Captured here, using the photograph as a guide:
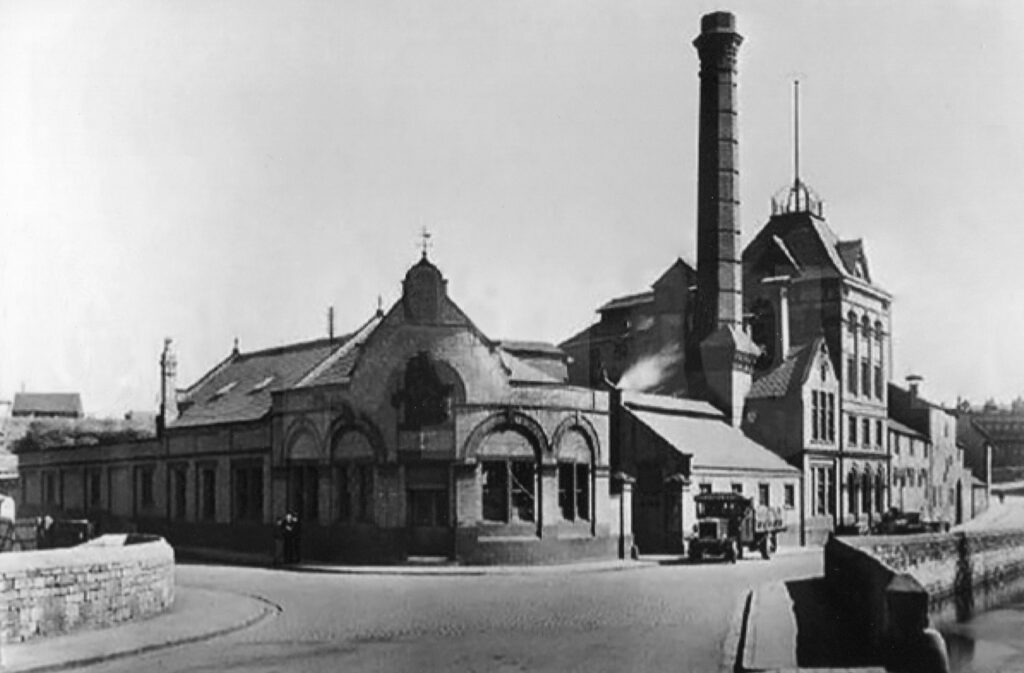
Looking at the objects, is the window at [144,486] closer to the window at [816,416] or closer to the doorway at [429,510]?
the doorway at [429,510]

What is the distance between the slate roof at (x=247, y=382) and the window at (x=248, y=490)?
173 cm

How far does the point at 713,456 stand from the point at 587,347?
25.8 m

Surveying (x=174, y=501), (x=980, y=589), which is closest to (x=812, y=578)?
(x=980, y=589)

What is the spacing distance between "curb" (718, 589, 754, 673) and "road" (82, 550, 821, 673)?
0.44ft

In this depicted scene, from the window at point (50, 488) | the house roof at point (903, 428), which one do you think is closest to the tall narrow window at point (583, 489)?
the house roof at point (903, 428)

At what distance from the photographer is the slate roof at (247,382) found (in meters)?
42.5

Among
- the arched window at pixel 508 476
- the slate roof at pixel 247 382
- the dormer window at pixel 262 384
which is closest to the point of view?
the arched window at pixel 508 476

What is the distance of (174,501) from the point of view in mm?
42500

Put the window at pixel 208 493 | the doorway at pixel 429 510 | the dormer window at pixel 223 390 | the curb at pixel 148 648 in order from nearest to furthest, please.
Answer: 1. the curb at pixel 148 648
2. the doorway at pixel 429 510
3. the window at pixel 208 493
4. the dormer window at pixel 223 390

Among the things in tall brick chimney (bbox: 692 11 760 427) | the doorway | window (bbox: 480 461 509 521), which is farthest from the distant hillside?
window (bbox: 480 461 509 521)

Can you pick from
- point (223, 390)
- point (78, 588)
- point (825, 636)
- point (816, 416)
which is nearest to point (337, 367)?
point (223, 390)

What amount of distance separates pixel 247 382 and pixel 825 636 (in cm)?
3427

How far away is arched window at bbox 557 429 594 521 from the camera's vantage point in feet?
111

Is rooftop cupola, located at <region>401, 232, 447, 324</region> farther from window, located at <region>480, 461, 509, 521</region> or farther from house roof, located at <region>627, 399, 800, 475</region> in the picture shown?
house roof, located at <region>627, 399, 800, 475</region>
